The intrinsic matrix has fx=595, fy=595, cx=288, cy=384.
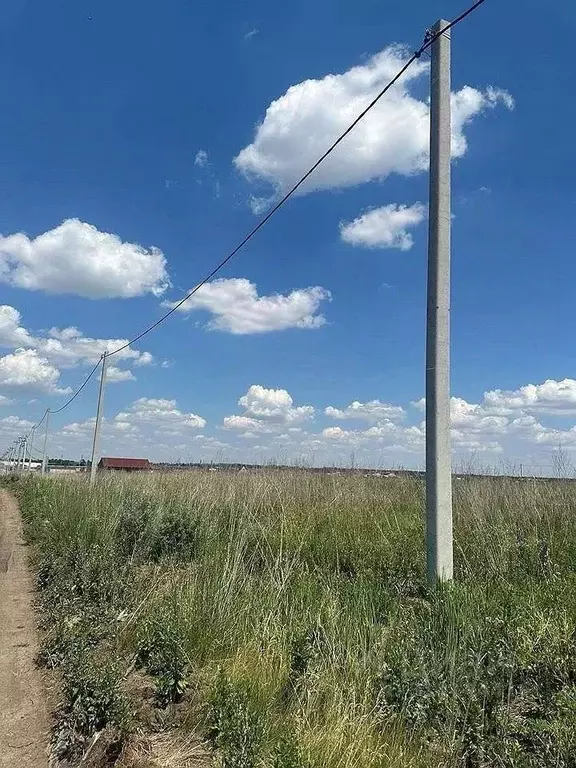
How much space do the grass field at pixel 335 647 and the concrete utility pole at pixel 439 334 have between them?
1.76 feet

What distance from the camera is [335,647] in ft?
13.4

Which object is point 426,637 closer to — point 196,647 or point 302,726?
point 302,726

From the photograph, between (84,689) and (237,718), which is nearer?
(237,718)

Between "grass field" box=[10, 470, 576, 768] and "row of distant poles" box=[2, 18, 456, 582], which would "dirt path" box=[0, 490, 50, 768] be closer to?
"grass field" box=[10, 470, 576, 768]

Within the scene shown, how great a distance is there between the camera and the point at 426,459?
17.5 feet

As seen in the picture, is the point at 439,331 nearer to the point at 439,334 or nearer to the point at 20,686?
the point at 439,334

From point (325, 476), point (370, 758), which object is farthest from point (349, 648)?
point (325, 476)

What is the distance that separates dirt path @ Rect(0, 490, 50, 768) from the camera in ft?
12.1

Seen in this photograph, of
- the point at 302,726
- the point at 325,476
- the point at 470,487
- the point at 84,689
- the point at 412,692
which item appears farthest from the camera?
the point at 325,476

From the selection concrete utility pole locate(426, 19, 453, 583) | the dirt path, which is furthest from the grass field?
concrete utility pole locate(426, 19, 453, 583)

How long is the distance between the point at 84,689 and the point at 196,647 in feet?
3.13

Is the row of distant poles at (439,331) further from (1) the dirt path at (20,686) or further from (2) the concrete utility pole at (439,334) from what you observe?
(1) the dirt path at (20,686)

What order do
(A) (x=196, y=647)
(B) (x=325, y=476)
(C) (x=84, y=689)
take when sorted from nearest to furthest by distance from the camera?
(C) (x=84, y=689) < (A) (x=196, y=647) < (B) (x=325, y=476)

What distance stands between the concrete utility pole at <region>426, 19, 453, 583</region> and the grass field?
54 centimetres
